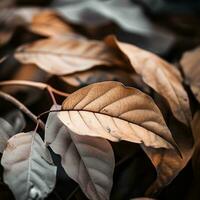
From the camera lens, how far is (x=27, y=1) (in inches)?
37.3

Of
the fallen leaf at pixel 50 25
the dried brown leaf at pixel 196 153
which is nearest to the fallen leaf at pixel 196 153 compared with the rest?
the dried brown leaf at pixel 196 153

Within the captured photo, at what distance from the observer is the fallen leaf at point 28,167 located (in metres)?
0.43

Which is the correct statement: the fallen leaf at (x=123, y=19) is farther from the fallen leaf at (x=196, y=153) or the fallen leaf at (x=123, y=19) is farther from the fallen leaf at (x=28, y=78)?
the fallen leaf at (x=196, y=153)

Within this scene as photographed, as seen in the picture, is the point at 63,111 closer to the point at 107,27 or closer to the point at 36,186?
the point at 36,186

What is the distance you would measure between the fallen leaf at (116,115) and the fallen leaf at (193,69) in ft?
0.44

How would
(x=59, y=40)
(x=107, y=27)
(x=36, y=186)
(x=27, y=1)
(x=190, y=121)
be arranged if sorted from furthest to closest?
(x=27, y=1), (x=107, y=27), (x=59, y=40), (x=190, y=121), (x=36, y=186)

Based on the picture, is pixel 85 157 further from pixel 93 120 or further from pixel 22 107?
pixel 22 107

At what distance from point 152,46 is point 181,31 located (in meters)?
0.12

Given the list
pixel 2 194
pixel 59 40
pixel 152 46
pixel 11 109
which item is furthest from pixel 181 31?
pixel 2 194

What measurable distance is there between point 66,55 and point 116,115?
8.7 inches

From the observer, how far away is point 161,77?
589mm

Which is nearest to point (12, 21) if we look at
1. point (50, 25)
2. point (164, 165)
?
point (50, 25)

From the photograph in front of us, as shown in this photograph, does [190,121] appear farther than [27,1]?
No

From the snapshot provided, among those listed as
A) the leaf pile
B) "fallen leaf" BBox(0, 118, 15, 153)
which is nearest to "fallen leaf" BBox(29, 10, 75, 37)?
the leaf pile
